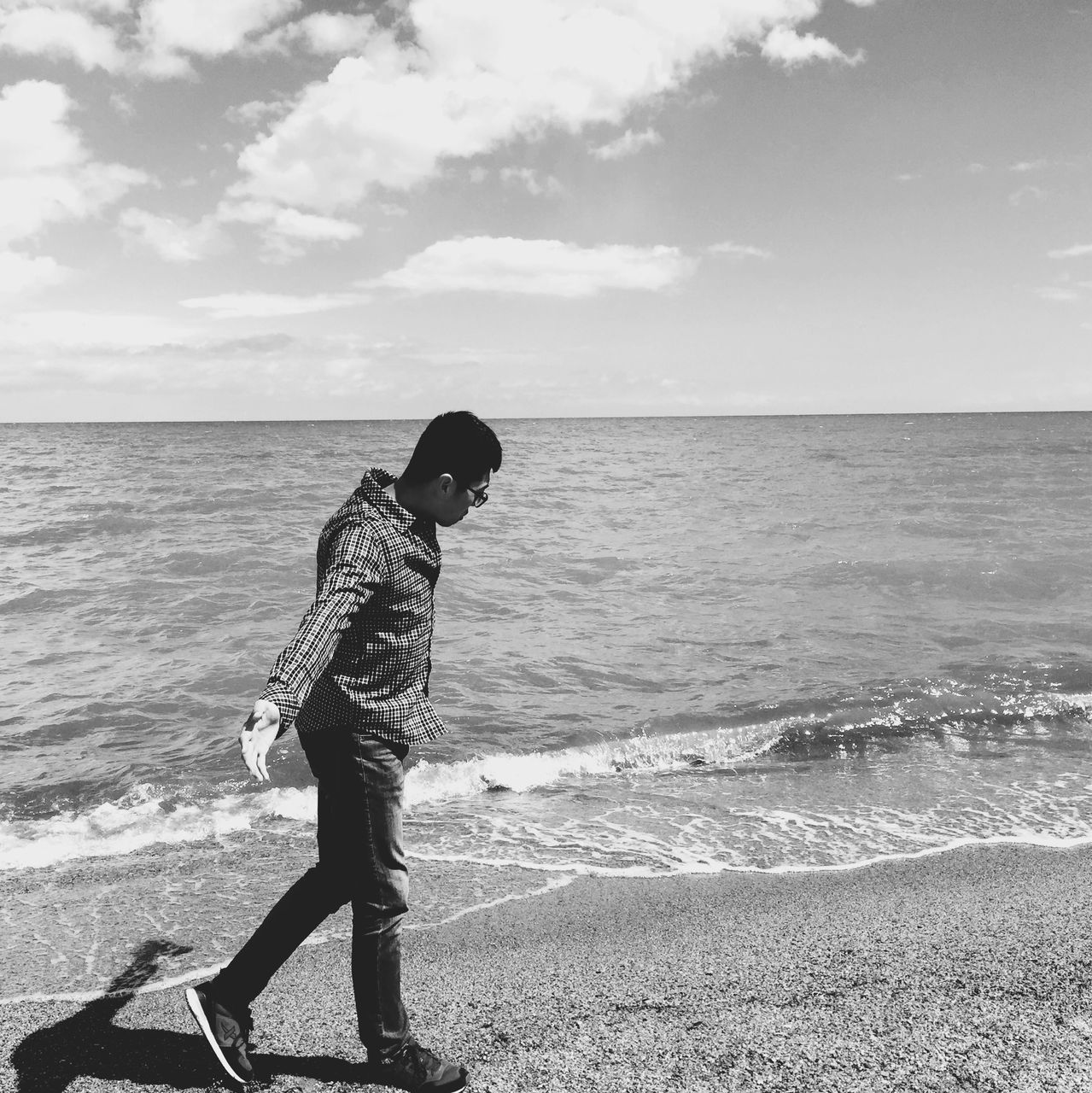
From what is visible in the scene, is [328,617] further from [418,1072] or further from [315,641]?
[418,1072]

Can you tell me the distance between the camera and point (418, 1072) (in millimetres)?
2697

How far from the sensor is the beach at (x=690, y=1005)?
278 centimetres

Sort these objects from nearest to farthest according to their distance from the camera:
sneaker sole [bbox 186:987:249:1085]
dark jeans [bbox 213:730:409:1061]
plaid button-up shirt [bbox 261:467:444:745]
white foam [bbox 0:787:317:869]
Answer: plaid button-up shirt [bbox 261:467:444:745] → dark jeans [bbox 213:730:409:1061] → sneaker sole [bbox 186:987:249:1085] → white foam [bbox 0:787:317:869]

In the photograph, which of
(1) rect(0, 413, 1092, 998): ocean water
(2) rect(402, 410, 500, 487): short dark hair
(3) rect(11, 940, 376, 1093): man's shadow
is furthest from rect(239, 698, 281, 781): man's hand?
(1) rect(0, 413, 1092, 998): ocean water

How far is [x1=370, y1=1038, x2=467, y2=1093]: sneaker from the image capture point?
2.70m

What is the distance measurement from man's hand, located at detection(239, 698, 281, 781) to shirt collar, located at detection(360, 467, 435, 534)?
674 millimetres

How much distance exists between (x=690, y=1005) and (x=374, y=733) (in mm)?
1633

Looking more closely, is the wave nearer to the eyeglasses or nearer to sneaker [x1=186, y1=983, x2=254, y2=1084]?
sneaker [x1=186, y1=983, x2=254, y2=1084]

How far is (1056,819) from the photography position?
18.0 ft

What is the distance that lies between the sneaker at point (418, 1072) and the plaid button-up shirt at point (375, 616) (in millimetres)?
991

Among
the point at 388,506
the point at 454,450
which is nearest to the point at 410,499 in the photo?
the point at 388,506

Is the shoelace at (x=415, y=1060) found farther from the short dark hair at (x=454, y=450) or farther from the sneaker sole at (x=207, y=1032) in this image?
the short dark hair at (x=454, y=450)

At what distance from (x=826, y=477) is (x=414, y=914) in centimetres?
3160

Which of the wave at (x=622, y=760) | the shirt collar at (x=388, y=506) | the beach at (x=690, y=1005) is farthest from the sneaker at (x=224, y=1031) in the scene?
the wave at (x=622, y=760)
